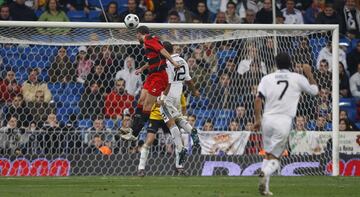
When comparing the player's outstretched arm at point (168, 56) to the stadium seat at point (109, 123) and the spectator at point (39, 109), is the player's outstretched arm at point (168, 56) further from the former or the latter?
the spectator at point (39, 109)

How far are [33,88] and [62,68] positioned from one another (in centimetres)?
85

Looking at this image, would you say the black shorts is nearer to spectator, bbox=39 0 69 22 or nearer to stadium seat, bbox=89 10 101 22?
spectator, bbox=39 0 69 22

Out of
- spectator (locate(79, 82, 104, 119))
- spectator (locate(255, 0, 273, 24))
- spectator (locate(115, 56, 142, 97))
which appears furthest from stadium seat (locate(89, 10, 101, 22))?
spectator (locate(79, 82, 104, 119))

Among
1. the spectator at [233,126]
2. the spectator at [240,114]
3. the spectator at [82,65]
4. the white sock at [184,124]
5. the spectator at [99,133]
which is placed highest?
the spectator at [82,65]

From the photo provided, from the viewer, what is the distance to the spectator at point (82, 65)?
19.0m

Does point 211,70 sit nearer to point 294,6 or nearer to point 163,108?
point 163,108

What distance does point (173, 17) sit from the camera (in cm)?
2198

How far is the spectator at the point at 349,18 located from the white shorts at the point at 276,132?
1289cm

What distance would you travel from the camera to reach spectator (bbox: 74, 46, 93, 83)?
62.4ft

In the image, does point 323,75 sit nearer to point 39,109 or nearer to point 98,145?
point 98,145

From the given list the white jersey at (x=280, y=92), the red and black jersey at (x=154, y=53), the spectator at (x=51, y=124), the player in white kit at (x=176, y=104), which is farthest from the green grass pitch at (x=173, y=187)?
the spectator at (x=51, y=124)

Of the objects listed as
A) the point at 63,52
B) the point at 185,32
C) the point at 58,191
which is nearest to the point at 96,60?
the point at 63,52

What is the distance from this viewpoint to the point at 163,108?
16812mm

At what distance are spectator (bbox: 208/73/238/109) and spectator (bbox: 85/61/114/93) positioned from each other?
6.91 feet
